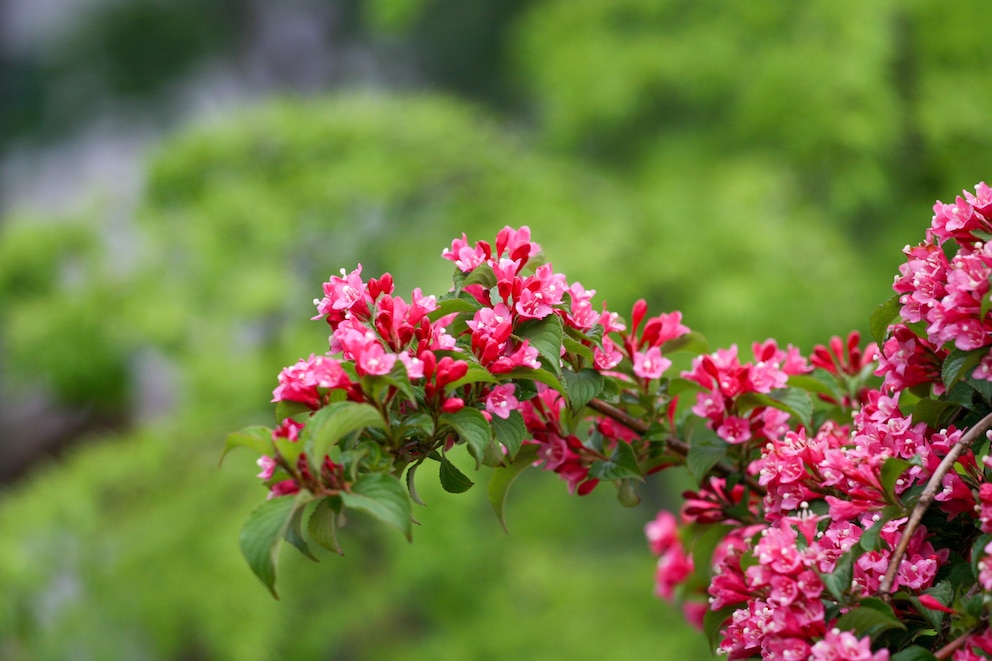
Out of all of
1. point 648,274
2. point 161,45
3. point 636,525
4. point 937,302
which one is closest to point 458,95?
point 161,45

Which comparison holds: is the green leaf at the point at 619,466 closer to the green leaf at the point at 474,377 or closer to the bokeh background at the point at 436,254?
the green leaf at the point at 474,377

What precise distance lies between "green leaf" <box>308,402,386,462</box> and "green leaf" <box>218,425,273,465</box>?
0.02 m

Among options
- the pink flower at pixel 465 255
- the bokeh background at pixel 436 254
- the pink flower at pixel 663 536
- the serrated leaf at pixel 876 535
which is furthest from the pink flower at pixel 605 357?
the bokeh background at pixel 436 254

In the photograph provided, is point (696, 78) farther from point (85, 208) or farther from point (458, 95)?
point (458, 95)

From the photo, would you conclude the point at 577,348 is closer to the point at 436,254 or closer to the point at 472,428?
the point at 472,428

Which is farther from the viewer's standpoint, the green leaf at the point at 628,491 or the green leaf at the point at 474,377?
the green leaf at the point at 628,491

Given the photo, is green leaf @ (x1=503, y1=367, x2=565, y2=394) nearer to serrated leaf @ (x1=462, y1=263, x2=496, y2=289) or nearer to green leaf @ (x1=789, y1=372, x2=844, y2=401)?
serrated leaf @ (x1=462, y1=263, x2=496, y2=289)

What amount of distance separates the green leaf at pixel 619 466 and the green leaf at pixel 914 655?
240mm

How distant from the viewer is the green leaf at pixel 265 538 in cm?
56

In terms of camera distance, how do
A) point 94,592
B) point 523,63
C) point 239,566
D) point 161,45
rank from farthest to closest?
1. point 161,45
2. point 523,63
3. point 94,592
4. point 239,566

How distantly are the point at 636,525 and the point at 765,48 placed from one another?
2.08 meters

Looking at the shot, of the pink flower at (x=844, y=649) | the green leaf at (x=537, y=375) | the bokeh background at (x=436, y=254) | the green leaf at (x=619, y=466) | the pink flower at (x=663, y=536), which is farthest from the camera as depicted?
the bokeh background at (x=436, y=254)

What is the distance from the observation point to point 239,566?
1.96 m

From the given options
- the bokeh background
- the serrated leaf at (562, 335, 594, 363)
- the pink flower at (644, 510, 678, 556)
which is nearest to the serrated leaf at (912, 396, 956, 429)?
the serrated leaf at (562, 335, 594, 363)
